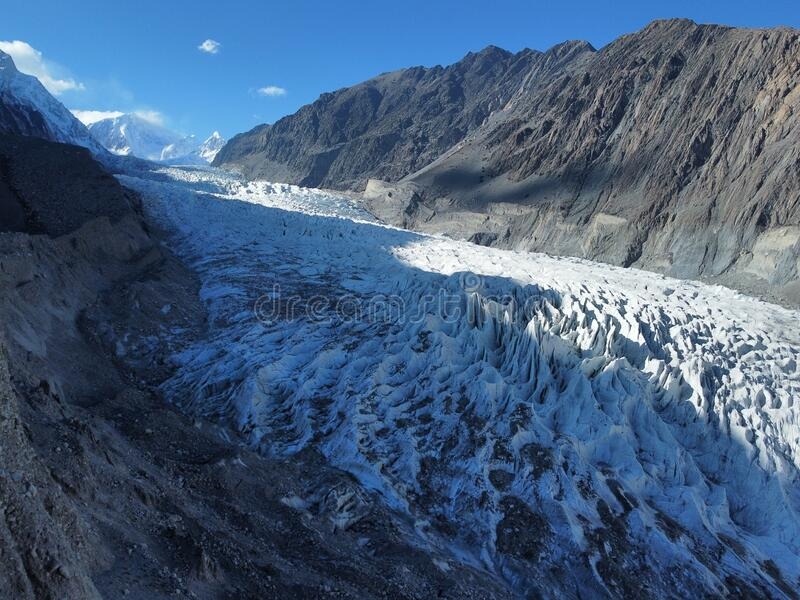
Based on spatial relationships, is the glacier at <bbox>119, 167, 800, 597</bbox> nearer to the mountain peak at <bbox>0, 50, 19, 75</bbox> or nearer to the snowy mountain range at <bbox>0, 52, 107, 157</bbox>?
the snowy mountain range at <bbox>0, 52, 107, 157</bbox>

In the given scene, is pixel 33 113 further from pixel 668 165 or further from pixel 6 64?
pixel 668 165

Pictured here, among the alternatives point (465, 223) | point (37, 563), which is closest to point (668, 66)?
point (465, 223)

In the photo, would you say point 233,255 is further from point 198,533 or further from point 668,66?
point 668,66

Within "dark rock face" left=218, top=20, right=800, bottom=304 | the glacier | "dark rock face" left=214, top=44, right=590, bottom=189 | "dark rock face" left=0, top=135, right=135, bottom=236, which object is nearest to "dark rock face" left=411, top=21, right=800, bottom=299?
"dark rock face" left=218, top=20, right=800, bottom=304

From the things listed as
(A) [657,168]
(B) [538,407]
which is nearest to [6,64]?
(A) [657,168]

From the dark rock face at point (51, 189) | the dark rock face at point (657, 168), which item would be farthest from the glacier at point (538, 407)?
the dark rock face at point (657, 168)
